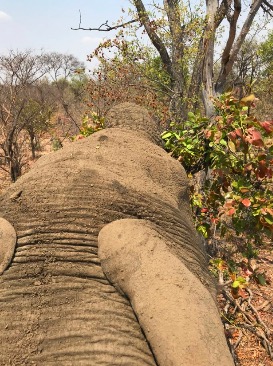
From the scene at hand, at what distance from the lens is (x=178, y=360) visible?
4.50 feet

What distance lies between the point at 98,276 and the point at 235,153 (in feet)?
6.15

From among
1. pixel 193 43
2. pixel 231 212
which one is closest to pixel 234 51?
pixel 193 43

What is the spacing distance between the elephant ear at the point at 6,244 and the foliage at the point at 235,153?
1696mm

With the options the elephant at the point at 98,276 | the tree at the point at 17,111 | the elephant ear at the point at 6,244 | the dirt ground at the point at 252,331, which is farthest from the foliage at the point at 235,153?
the tree at the point at 17,111

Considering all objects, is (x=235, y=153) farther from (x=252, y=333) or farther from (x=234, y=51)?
(x=234, y=51)

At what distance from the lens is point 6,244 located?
1661 mm

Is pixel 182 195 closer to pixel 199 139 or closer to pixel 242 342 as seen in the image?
pixel 199 139

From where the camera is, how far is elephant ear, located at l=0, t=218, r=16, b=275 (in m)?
1.64

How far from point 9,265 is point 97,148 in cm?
76

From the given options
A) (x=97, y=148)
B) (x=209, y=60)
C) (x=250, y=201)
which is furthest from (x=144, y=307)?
(x=209, y=60)

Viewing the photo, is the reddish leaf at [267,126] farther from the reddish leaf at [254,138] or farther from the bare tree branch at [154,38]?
the bare tree branch at [154,38]

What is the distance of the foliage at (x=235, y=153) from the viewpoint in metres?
2.87

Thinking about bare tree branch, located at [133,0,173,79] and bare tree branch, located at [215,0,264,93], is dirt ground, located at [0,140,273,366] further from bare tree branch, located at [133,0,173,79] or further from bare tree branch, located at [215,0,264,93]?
bare tree branch, located at [133,0,173,79]

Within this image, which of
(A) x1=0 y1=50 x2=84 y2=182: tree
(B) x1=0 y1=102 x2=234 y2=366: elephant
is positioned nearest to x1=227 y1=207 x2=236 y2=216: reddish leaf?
(B) x1=0 y1=102 x2=234 y2=366: elephant
